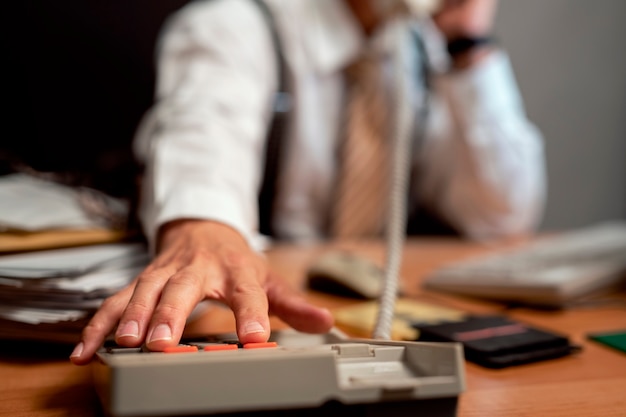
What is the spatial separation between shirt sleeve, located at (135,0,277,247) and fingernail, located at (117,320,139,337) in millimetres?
216

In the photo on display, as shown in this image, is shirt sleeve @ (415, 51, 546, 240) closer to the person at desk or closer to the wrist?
the person at desk

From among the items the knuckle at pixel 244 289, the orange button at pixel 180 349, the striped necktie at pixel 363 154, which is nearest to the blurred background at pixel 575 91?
the striped necktie at pixel 363 154

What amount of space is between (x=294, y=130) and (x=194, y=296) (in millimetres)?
847

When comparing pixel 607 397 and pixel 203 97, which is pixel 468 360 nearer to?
pixel 607 397

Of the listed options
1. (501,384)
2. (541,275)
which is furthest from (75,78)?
(501,384)

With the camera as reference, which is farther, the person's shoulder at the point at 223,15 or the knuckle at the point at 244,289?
the person's shoulder at the point at 223,15

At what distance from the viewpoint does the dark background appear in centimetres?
122

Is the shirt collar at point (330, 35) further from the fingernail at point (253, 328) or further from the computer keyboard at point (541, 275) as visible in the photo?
the fingernail at point (253, 328)

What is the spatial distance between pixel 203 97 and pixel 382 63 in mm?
512

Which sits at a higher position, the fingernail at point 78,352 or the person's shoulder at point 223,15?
the person's shoulder at point 223,15

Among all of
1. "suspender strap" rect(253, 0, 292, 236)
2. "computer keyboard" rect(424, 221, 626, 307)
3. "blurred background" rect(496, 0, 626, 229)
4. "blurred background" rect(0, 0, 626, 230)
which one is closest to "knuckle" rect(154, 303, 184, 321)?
"computer keyboard" rect(424, 221, 626, 307)

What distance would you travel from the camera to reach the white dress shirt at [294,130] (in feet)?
2.24

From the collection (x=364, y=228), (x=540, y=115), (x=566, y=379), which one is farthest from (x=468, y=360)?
(x=540, y=115)

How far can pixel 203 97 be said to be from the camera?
83cm
